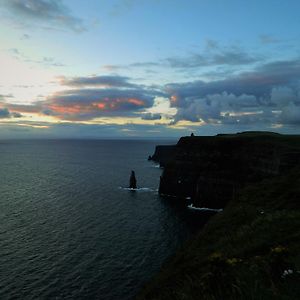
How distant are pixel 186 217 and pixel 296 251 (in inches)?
2486

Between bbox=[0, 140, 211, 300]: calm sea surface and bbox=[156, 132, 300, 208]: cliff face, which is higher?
bbox=[156, 132, 300, 208]: cliff face

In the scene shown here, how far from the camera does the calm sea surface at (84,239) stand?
43.7m

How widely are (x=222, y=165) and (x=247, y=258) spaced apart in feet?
282

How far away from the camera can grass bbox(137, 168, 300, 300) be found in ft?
39.5

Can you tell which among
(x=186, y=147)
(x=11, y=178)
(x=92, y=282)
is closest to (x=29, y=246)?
(x=92, y=282)

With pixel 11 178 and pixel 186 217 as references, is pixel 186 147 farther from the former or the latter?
pixel 11 178

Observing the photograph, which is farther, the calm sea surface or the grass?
the calm sea surface

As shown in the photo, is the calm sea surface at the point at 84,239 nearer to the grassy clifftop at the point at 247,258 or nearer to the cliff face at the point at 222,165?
the cliff face at the point at 222,165

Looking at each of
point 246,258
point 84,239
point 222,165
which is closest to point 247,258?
point 246,258

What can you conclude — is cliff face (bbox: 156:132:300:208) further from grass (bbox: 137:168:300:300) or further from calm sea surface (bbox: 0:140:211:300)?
grass (bbox: 137:168:300:300)

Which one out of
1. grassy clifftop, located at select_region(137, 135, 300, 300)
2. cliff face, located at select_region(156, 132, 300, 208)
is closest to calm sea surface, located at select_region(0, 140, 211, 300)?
cliff face, located at select_region(156, 132, 300, 208)

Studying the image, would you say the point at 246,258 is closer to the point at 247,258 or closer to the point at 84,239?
the point at 247,258

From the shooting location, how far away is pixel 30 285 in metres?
43.4

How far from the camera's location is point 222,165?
10231 cm
